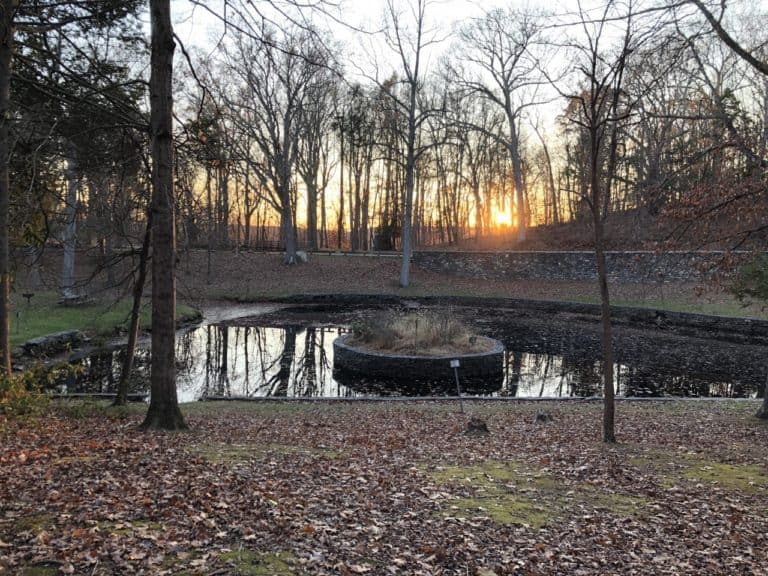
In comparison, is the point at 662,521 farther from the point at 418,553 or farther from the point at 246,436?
the point at 246,436

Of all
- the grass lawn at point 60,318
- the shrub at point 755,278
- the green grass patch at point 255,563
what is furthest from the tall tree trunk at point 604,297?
the grass lawn at point 60,318

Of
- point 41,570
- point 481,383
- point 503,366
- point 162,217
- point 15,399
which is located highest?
point 162,217

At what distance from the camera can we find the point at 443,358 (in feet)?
48.3

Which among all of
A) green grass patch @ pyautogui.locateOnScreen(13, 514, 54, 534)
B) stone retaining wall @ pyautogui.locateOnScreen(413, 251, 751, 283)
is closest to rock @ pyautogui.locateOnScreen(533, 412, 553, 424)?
green grass patch @ pyautogui.locateOnScreen(13, 514, 54, 534)

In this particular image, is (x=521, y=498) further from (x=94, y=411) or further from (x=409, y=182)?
(x=409, y=182)

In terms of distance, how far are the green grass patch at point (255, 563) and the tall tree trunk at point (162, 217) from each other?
14.1 ft

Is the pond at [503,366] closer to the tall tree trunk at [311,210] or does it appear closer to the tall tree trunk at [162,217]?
the tall tree trunk at [162,217]

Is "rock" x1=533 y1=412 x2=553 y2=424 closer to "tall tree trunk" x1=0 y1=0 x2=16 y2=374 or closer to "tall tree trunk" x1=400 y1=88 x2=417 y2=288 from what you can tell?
"tall tree trunk" x1=0 y1=0 x2=16 y2=374

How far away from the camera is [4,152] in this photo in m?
6.96

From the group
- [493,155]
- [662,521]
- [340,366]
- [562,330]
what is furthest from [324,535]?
[493,155]

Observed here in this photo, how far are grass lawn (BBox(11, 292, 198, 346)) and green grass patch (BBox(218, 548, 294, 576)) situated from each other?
43.4ft

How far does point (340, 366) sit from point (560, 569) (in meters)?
12.3

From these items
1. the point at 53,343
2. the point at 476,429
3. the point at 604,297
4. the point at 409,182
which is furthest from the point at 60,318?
the point at 409,182

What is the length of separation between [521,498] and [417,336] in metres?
11.1
